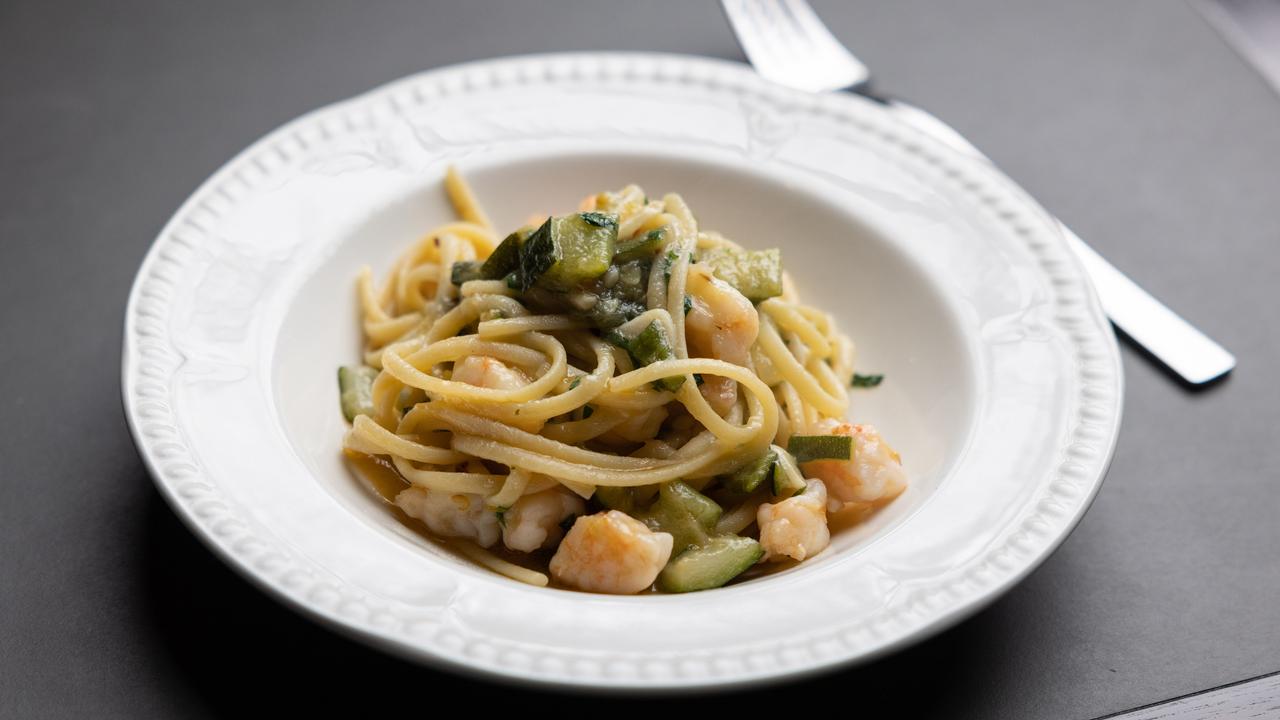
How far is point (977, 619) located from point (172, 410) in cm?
258

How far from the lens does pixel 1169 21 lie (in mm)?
6922

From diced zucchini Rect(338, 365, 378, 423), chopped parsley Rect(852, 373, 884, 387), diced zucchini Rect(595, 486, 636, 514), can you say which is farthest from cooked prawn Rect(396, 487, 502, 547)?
chopped parsley Rect(852, 373, 884, 387)

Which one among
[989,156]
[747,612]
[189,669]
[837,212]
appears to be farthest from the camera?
[989,156]

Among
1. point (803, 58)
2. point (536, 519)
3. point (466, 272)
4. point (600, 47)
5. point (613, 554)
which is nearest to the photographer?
point (613, 554)

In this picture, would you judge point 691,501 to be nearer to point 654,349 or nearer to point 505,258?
point 654,349

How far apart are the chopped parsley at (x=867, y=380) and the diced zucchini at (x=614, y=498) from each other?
1.25 metres

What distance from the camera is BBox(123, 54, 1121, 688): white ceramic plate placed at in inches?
123

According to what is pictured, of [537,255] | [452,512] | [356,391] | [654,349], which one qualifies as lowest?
[452,512]

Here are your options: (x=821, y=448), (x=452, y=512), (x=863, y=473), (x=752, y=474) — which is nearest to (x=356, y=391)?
(x=452, y=512)

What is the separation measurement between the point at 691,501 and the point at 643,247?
91 centimetres

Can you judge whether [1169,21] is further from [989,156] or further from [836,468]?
[836,468]

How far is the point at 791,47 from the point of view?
5973 mm

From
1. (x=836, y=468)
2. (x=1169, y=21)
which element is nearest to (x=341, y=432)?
(x=836, y=468)

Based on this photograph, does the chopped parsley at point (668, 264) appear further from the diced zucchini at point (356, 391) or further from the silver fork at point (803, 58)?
the silver fork at point (803, 58)
